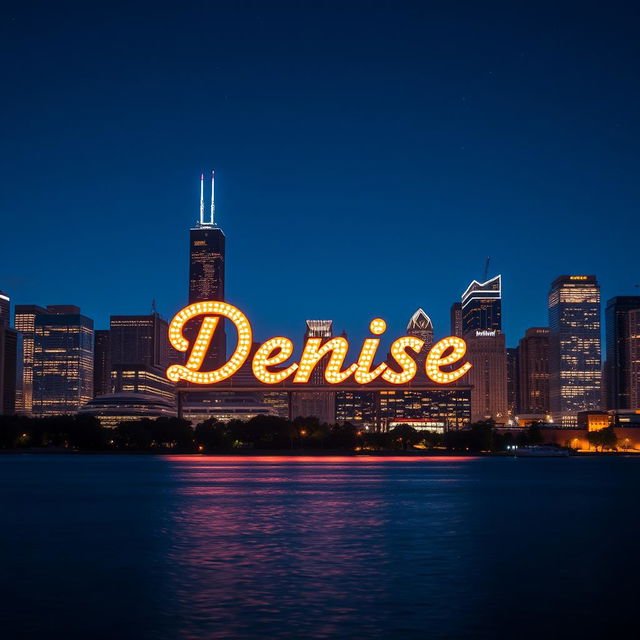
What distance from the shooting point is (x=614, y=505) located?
52.5m

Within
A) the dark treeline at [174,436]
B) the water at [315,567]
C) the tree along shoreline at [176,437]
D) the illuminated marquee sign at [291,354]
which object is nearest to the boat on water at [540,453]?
the tree along shoreline at [176,437]

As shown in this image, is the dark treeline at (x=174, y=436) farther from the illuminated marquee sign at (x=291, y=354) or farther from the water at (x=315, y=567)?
the water at (x=315, y=567)

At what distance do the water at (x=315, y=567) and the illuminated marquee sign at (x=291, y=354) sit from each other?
97.5 feet

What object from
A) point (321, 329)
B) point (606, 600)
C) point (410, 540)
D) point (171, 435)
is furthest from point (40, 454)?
point (606, 600)

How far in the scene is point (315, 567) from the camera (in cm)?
2725

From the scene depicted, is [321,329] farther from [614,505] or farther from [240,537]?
[240,537]

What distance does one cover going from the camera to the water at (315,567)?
64.3 feet

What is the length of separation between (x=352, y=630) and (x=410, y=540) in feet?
50.7

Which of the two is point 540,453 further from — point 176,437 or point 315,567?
point 315,567

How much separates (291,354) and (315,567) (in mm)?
56018

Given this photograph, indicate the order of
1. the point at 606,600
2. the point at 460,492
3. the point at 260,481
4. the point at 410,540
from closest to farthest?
the point at 606,600, the point at 410,540, the point at 460,492, the point at 260,481

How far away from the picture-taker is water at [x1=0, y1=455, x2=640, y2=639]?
1961cm

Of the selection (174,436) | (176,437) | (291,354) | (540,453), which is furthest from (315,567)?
(540,453)

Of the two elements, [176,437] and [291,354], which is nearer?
[291,354]
